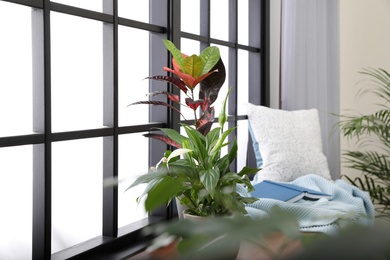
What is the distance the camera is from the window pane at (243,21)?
4348 millimetres

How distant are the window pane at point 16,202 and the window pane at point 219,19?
1.82 metres

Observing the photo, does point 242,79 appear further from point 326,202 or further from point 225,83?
point 326,202

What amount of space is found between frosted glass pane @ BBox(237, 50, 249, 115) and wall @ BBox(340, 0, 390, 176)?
889 mm

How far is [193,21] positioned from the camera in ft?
11.9

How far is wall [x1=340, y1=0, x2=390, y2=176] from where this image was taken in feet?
15.9

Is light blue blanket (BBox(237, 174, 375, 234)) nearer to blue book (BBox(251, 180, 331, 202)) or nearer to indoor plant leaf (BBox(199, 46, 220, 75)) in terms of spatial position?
blue book (BBox(251, 180, 331, 202))

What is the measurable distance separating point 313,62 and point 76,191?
2212 mm

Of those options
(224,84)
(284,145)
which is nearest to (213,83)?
(284,145)

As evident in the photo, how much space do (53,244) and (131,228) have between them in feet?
1.35

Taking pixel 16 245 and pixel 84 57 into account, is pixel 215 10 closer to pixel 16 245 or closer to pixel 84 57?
pixel 84 57

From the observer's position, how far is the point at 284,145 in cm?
374

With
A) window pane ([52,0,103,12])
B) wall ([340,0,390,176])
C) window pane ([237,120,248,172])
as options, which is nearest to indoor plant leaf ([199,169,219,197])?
window pane ([52,0,103,12])

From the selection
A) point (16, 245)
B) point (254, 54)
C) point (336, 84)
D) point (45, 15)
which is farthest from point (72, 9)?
point (336, 84)

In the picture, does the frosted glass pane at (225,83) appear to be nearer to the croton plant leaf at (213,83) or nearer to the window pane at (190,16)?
the window pane at (190,16)
